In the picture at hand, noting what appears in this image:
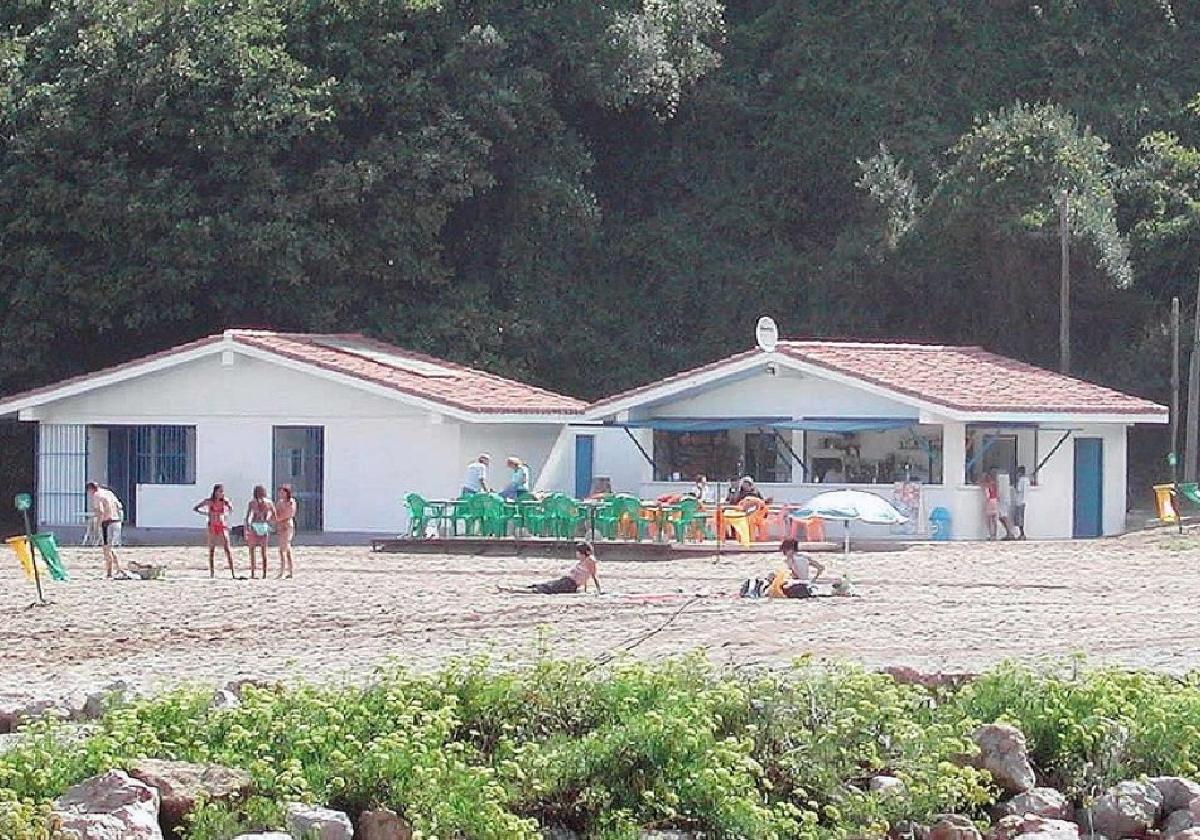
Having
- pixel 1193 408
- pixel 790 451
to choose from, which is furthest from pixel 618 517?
pixel 1193 408

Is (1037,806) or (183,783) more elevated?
(183,783)

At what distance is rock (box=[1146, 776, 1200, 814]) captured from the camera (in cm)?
1482

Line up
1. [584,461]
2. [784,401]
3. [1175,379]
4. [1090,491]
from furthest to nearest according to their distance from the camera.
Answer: [1175,379] < [584,461] < [1090,491] < [784,401]

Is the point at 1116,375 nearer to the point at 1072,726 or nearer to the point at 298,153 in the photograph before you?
the point at 298,153

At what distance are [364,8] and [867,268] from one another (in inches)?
464

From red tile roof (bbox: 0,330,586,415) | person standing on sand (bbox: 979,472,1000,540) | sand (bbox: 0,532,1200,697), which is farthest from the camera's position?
red tile roof (bbox: 0,330,586,415)

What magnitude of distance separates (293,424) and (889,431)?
9.93m

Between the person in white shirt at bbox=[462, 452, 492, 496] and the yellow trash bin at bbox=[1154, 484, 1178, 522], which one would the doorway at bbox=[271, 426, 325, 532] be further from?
the yellow trash bin at bbox=[1154, 484, 1178, 522]

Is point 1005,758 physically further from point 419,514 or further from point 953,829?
point 419,514

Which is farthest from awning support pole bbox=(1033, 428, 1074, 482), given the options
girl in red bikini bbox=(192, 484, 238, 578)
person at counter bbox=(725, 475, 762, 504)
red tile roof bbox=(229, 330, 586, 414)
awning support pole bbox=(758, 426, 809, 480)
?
girl in red bikini bbox=(192, 484, 238, 578)

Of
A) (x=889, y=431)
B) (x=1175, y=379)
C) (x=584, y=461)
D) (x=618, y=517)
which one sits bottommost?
(x=618, y=517)

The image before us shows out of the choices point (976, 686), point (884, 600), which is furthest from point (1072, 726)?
point (884, 600)

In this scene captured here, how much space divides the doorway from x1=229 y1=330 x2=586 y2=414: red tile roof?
A: 1352mm

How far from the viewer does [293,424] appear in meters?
40.9
